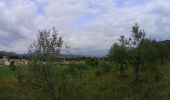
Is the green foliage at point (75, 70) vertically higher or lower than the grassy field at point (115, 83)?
higher

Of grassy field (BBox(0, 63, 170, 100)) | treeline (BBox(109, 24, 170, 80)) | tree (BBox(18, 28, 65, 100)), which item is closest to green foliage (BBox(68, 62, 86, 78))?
tree (BBox(18, 28, 65, 100))

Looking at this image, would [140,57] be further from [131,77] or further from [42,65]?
[42,65]

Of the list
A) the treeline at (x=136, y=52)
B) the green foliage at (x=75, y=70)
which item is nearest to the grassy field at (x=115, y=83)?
the treeline at (x=136, y=52)

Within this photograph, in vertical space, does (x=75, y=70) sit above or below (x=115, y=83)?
above

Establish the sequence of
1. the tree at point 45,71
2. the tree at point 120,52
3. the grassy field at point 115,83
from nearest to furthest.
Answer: the tree at point 45,71 → the grassy field at point 115,83 → the tree at point 120,52

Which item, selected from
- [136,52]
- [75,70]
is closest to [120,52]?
[136,52]

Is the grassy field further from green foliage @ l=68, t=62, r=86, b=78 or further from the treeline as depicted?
green foliage @ l=68, t=62, r=86, b=78

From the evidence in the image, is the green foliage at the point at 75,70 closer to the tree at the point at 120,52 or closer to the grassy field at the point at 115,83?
the grassy field at the point at 115,83

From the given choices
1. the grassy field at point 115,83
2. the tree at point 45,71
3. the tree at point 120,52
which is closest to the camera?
the tree at point 45,71

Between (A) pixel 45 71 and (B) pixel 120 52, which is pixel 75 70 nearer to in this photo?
(A) pixel 45 71

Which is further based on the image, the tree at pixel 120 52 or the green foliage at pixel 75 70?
the tree at pixel 120 52

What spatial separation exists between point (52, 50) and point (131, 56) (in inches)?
1572

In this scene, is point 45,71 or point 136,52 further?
point 136,52

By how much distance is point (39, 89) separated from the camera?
798 inches
